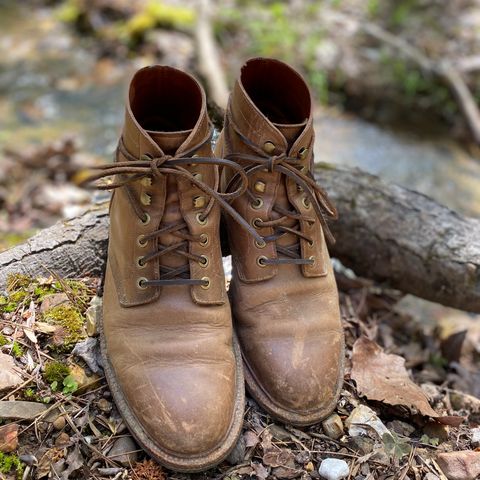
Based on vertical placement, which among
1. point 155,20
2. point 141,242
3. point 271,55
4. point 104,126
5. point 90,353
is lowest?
point 104,126

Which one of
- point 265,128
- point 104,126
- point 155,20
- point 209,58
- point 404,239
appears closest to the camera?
point 265,128

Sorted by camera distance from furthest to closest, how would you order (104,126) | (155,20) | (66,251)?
(155,20) → (104,126) → (66,251)

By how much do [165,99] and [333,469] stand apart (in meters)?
1.38

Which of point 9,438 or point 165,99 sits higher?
point 165,99

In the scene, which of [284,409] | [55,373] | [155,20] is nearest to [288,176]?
[284,409]

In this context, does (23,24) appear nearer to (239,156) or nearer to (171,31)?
(171,31)

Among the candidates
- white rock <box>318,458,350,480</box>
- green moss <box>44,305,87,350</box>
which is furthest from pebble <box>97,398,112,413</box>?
white rock <box>318,458,350,480</box>

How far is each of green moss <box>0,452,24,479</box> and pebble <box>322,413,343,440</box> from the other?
0.94 metres

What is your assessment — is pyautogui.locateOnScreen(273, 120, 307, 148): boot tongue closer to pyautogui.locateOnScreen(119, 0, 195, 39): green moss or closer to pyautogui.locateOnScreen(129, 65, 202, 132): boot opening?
pyautogui.locateOnScreen(129, 65, 202, 132): boot opening

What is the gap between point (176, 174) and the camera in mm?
1747

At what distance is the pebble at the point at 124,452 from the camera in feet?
5.41

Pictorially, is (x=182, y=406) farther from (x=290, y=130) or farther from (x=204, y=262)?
(x=290, y=130)

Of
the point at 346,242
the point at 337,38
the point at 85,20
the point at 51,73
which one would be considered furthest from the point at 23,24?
the point at 346,242

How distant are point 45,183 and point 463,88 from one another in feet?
13.5
